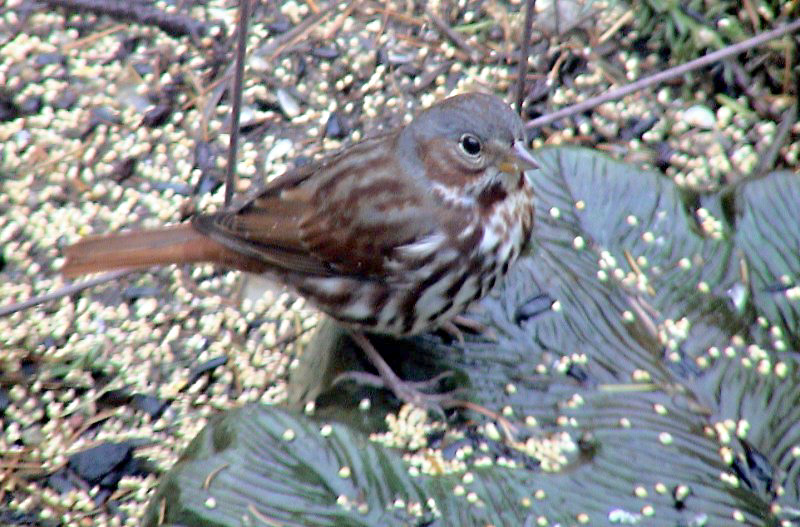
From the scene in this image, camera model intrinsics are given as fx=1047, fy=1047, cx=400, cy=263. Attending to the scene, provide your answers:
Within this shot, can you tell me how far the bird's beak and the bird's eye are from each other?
0.08 metres

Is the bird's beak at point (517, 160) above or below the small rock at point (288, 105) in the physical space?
above

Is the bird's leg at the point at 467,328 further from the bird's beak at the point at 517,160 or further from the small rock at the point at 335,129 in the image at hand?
the small rock at the point at 335,129

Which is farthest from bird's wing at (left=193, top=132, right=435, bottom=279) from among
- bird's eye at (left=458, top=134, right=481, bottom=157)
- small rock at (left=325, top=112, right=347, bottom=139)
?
small rock at (left=325, top=112, right=347, bottom=139)

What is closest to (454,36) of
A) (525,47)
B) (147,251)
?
(525,47)

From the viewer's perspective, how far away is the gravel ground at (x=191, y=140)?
11.7 feet

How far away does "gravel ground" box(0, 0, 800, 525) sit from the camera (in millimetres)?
3562

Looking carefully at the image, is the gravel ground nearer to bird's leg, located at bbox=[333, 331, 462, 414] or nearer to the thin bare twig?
the thin bare twig

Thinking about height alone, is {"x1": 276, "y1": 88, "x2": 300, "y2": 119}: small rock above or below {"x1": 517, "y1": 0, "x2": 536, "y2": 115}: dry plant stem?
below

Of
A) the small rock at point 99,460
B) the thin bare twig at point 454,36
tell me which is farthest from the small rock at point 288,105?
the small rock at point 99,460

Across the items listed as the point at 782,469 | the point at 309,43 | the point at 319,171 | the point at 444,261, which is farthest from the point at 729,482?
the point at 309,43

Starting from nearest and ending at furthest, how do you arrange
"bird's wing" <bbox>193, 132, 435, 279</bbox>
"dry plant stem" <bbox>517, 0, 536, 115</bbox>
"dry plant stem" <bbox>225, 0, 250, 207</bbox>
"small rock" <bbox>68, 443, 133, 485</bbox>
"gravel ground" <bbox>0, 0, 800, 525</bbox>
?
"bird's wing" <bbox>193, 132, 435, 279</bbox> → "dry plant stem" <bbox>225, 0, 250, 207</bbox> → "dry plant stem" <bbox>517, 0, 536, 115</bbox> → "small rock" <bbox>68, 443, 133, 485</bbox> → "gravel ground" <bbox>0, 0, 800, 525</bbox>

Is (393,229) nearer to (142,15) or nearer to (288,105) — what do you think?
(288,105)

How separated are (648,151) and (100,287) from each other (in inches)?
85.5

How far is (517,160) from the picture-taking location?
264 cm
